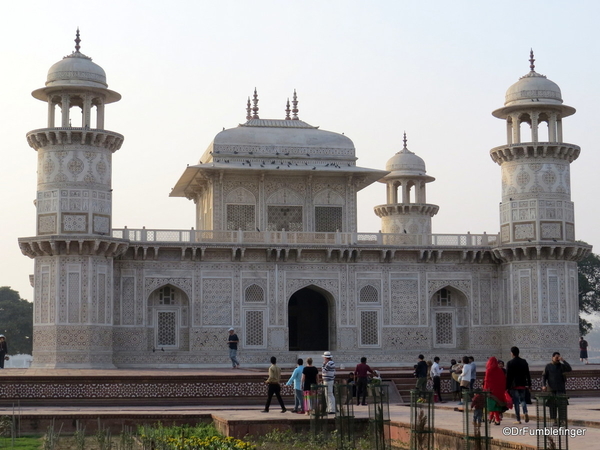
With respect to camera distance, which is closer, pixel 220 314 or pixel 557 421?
pixel 557 421

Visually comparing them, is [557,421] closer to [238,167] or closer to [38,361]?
[38,361]

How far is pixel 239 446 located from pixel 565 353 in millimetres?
20385

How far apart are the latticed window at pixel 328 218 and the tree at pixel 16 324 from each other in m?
27.5

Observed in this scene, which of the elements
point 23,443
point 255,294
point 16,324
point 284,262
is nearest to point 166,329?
point 255,294

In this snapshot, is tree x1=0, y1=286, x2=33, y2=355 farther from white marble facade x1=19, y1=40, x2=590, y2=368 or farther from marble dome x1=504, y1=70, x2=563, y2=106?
marble dome x1=504, y1=70, x2=563, y2=106

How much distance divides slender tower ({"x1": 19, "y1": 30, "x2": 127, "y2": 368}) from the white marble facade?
4cm

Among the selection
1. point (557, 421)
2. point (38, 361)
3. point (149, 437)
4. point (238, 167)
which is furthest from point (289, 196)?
point (557, 421)

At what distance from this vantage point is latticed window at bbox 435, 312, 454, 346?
109 ft

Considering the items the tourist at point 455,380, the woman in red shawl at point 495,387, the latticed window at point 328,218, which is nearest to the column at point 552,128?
the latticed window at point 328,218

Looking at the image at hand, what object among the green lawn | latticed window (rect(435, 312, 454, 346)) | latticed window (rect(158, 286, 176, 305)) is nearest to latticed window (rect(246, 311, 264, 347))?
latticed window (rect(158, 286, 176, 305))

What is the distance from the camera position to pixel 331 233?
Result: 107 ft

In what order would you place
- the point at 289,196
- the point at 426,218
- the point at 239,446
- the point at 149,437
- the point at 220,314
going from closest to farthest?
the point at 239,446, the point at 149,437, the point at 220,314, the point at 289,196, the point at 426,218

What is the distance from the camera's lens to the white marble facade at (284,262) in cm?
2962

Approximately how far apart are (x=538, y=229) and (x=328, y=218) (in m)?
6.86
